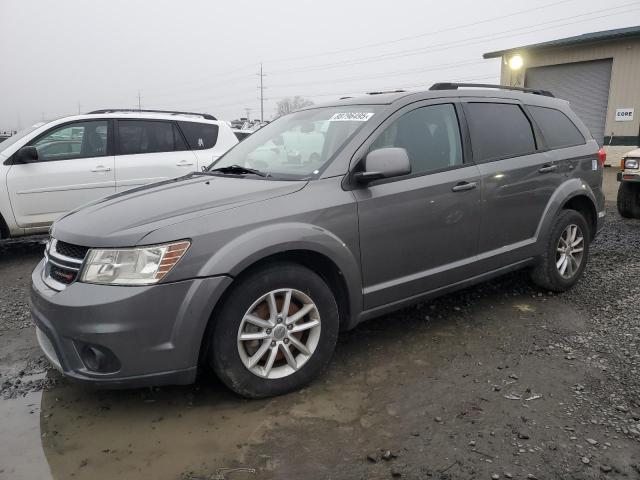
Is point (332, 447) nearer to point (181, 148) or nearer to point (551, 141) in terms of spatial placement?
point (551, 141)

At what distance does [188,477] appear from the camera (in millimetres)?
2262

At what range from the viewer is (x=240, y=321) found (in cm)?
265

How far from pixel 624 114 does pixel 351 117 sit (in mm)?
16299

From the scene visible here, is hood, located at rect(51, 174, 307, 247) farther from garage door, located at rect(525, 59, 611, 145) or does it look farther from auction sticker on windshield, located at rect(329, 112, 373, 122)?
garage door, located at rect(525, 59, 611, 145)

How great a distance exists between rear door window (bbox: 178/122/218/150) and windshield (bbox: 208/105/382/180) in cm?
336

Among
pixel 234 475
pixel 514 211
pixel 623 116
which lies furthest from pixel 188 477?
pixel 623 116

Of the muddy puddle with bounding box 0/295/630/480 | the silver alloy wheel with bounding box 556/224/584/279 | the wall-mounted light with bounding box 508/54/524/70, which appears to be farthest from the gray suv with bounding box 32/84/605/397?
the wall-mounted light with bounding box 508/54/524/70

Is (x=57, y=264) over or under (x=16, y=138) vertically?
under

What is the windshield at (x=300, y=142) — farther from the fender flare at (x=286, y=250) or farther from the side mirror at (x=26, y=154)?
the side mirror at (x=26, y=154)

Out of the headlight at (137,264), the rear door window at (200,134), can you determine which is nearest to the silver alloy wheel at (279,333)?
the headlight at (137,264)

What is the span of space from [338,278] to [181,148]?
4820 mm

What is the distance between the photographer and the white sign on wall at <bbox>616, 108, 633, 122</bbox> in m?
16.2

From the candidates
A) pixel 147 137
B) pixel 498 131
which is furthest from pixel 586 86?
pixel 498 131

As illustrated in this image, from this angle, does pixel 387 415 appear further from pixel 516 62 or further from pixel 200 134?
→ pixel 516 62
